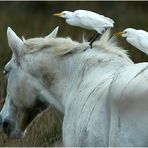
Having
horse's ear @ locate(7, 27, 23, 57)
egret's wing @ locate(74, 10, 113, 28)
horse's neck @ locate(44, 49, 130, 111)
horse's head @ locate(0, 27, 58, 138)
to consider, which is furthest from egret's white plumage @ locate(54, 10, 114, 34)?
horse's neck @ locate(44, 49, 130, 111)

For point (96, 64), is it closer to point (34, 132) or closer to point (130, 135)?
point (130, 135)

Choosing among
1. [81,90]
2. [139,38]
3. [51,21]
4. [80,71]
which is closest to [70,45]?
[80,71]

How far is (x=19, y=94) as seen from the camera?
611 centimetres

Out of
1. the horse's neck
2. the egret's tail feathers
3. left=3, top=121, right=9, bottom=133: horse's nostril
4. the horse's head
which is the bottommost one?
left=3, top=121, right=9, bottom=133: horse's nostril

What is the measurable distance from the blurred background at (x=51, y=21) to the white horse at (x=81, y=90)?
1311mm

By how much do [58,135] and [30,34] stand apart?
5.94m

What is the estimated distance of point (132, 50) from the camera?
11.7m

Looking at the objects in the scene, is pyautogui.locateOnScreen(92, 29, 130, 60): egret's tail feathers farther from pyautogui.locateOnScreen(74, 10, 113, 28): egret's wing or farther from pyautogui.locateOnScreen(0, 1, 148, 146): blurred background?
pyautogui.locateOnScreen(0, 1, 148, 146): blurred background

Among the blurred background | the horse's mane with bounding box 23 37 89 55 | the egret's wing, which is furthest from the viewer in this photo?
the blurred background

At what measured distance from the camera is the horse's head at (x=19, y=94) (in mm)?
6012

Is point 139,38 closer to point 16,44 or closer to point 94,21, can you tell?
point 94,21

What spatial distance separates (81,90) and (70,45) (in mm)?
502

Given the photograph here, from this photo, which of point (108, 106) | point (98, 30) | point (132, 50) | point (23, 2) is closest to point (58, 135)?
point (98, 30)

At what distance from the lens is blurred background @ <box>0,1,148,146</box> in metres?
7.77
